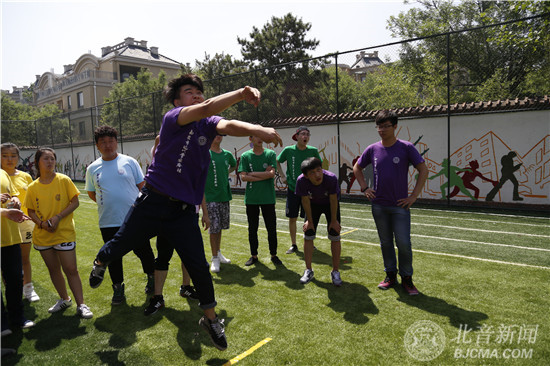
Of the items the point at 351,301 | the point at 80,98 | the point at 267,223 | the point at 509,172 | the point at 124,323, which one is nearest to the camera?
the point at 124,323

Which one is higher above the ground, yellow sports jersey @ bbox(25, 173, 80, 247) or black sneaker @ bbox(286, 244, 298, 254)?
yellow sports jersey @ bbox(25, 173, 80, 247)

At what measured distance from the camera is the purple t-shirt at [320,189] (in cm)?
495

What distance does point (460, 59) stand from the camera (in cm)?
1736

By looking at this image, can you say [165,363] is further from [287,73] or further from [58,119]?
[58,119]

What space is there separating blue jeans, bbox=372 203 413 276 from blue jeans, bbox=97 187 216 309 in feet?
8.41

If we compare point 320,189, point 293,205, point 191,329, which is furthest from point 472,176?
point 191,329

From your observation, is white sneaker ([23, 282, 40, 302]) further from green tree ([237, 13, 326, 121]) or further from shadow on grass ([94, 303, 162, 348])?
green tree ([237, 13, 326, 121])

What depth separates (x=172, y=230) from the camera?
3.00m

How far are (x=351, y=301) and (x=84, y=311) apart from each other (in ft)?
9.92

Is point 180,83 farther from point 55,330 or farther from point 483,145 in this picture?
point 483,145

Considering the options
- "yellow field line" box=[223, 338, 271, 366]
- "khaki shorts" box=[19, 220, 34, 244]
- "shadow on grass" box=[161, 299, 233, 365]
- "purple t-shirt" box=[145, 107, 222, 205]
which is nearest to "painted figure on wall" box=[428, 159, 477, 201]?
"shadow on grass" box=[161, 299, 233, 365]

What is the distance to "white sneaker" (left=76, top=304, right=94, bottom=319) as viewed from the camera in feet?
13.4

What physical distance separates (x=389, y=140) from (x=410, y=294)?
6.26 feet

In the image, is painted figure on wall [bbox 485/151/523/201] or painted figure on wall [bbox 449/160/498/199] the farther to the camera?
painted figure on wall [bbox 449/160/498/199]
